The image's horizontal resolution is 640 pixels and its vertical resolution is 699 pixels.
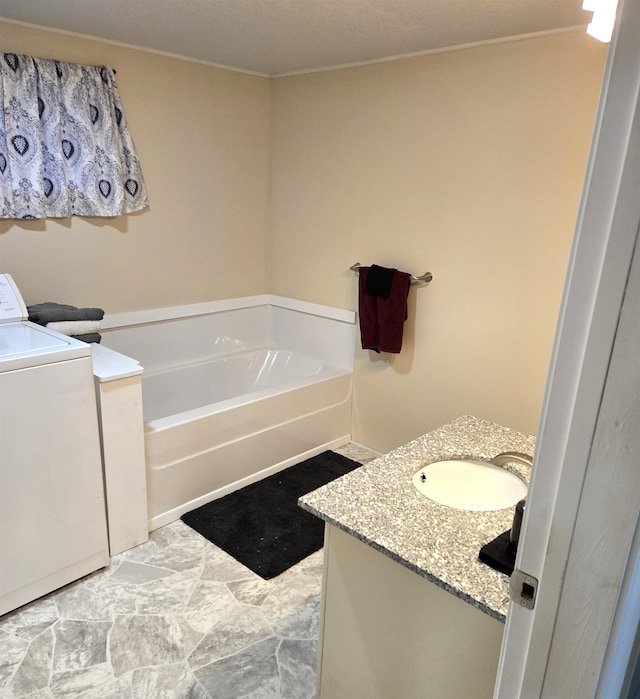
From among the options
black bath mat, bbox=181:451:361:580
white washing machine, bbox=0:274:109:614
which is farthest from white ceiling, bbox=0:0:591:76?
black bath mat, bbox=181:451:361:580

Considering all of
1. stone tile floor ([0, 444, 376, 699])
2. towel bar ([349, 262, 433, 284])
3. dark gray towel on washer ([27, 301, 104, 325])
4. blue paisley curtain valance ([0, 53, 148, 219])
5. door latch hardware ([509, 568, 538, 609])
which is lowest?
stone tile floor ([0, 444, 376, 699])

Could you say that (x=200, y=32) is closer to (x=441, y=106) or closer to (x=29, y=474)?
(x=441, y=106)

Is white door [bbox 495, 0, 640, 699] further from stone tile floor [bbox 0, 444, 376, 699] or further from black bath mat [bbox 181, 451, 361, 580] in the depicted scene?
black bath mat [bbox 181, 451, 361, 580]

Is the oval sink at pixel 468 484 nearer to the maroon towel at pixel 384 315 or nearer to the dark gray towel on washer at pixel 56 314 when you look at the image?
the maroon towel at pixel 384 315

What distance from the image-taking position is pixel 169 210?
3074mm

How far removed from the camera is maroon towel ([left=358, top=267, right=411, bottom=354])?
2.87 metres

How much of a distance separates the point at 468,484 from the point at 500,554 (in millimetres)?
510

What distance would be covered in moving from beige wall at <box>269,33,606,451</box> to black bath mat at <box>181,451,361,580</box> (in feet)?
2.52

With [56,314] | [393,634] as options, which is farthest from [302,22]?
[393,634]

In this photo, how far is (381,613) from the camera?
1.31m

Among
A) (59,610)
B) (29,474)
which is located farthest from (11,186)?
(59,610)

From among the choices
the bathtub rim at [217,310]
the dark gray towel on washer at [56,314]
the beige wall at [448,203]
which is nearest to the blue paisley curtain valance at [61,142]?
the dark gray towel on washer at [56,314]

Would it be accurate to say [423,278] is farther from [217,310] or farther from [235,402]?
[217,310]

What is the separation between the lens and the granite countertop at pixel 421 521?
1126mm
